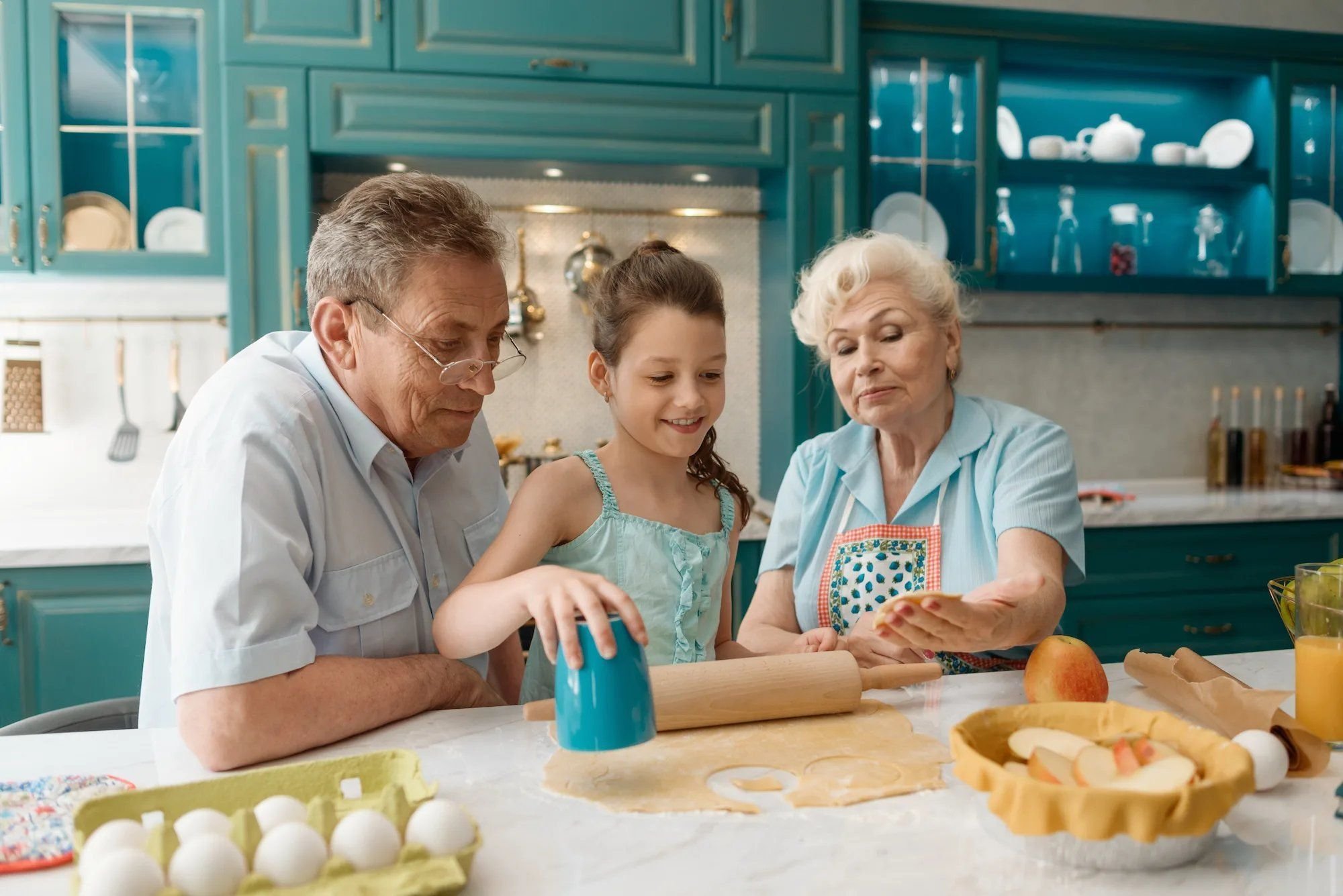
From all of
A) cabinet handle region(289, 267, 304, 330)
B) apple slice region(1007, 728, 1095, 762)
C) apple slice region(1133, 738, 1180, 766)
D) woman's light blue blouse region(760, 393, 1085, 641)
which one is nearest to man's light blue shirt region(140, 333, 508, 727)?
woman's light blue blouse region(760, 393, 1085, 641)

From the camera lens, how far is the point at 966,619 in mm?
1241

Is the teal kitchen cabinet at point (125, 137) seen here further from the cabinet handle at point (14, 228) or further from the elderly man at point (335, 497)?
the elderly man at point (335, 497)

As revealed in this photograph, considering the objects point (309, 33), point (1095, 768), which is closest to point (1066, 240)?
point (309, 33)

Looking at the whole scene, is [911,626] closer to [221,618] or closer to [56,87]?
[221,618]

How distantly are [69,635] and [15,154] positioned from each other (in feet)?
4.36

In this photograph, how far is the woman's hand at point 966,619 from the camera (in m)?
1.20

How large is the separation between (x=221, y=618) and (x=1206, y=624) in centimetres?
313

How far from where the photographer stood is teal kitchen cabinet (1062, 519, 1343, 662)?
3.24 metres

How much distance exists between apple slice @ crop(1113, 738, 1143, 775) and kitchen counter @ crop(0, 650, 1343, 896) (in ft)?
0.28

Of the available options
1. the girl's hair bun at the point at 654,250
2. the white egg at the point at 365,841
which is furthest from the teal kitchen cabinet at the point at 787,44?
the white egg at the point at 365,841

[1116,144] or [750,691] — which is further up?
[1116,144]

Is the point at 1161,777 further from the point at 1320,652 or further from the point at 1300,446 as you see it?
the point at 1300,446

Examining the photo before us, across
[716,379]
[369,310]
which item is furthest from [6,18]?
[716,379]

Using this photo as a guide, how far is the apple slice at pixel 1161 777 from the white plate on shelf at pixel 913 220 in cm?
272
